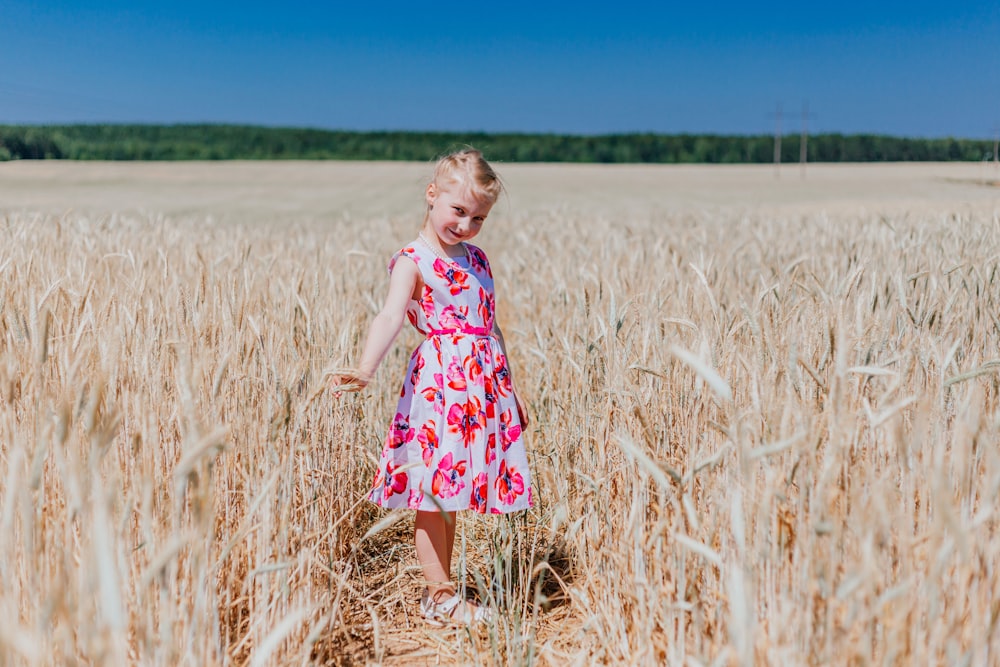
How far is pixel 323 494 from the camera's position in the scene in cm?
212

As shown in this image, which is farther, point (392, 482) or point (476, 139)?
point (476, 139)

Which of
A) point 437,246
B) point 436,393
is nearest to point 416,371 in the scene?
point 436,393

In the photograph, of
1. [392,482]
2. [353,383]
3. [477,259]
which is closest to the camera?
[353,383]

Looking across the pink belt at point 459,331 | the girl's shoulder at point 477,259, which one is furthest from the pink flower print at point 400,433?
the girl's shoulder at point 477,259

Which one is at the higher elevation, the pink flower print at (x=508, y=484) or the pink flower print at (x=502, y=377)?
the pink flower print at (x=502, y=377)

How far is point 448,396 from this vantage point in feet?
6.64

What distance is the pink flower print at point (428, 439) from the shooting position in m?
2.01

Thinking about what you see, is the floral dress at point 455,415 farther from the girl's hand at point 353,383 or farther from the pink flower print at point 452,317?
the girl's hand at point 353,383

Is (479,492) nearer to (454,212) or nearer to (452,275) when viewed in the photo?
(452,275)

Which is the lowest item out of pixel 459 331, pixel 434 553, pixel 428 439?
pixel 434 553

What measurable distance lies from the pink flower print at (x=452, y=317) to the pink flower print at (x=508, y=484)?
1.23 ft

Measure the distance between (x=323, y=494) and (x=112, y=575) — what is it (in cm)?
134

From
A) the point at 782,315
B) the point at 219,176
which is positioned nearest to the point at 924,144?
the point at 219,176

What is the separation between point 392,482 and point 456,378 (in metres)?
0.30
